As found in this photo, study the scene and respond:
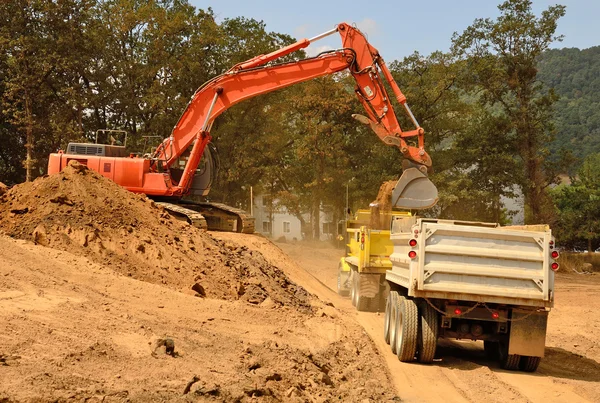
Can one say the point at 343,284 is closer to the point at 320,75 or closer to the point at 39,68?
the point at 320,75

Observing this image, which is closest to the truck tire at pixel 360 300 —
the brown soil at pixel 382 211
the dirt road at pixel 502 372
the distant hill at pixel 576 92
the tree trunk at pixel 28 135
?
the dirt road at pixel 502 372

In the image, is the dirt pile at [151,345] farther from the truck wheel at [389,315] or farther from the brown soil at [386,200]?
the brown soil at [386,200]

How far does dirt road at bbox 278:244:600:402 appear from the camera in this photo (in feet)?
31.3

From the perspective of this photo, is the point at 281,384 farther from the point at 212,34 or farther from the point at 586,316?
the point at 212,34

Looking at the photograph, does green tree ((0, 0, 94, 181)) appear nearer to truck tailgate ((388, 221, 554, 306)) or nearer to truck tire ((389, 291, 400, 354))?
truck tire ((389, 291, 400, 354))

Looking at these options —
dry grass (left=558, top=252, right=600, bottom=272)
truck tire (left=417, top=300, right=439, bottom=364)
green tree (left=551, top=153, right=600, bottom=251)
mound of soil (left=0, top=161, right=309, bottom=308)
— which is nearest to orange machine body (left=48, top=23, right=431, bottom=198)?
mound of soil (left=0, top=161, right=309, bottom=308)

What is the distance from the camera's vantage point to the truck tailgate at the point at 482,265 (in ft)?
35.0

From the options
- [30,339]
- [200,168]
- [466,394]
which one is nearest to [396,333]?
[466,394]

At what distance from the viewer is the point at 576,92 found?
392 ft

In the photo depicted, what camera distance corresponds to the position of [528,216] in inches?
1667

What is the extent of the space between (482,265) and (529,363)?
1.78 metres

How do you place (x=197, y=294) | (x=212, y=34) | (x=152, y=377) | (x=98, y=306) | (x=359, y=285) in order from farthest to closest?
(x=212, y=34)
(x=359, y=285)
(x=197, y=294)
(x=98, y=306)
(x=152, y=377)

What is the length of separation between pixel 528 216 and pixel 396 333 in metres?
32.5

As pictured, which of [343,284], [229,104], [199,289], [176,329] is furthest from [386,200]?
[176,329]
